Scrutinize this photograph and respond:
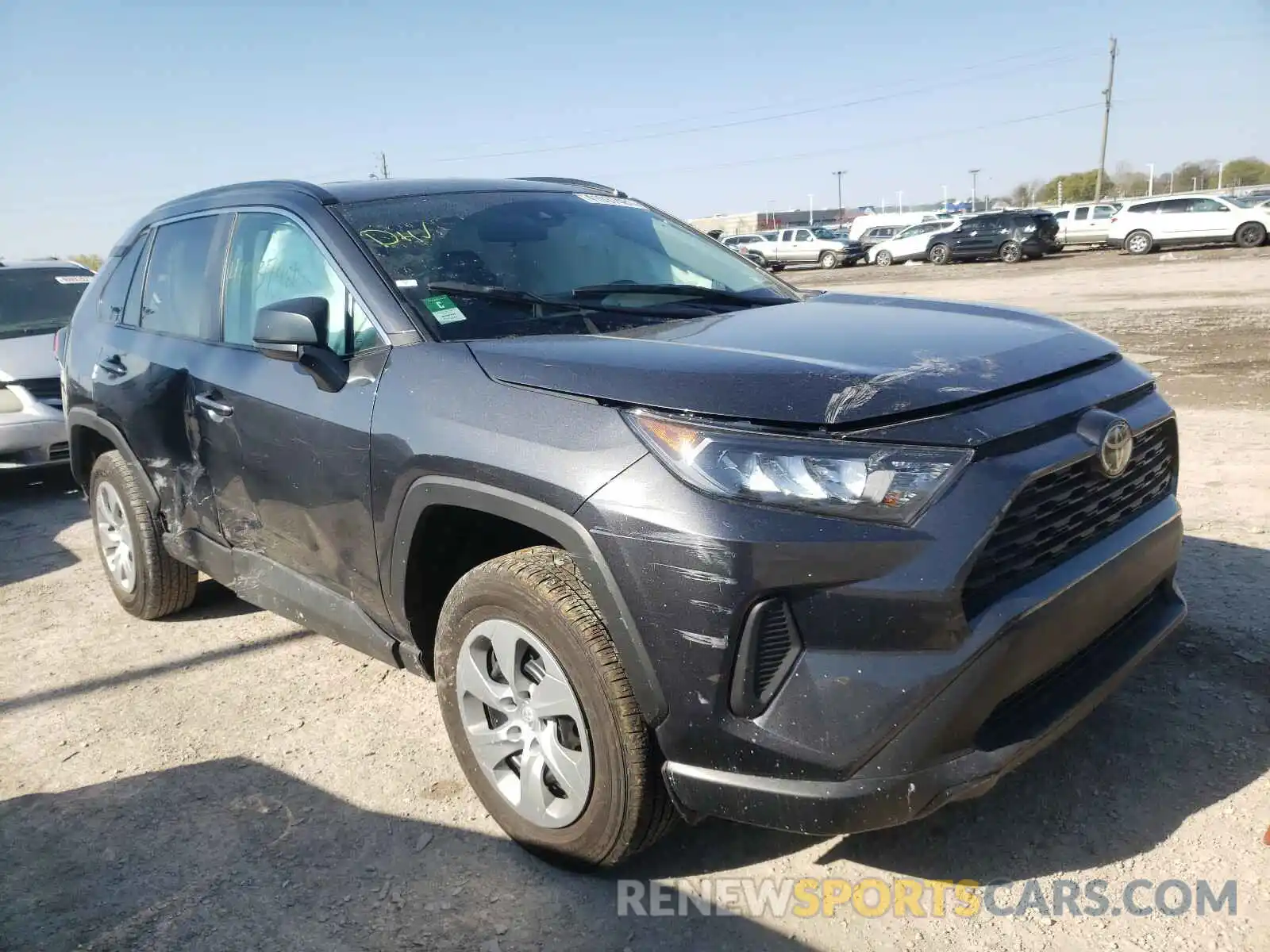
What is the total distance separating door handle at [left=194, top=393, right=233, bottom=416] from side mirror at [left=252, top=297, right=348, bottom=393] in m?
0.56

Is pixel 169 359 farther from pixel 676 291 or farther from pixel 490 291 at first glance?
pixel 676 291

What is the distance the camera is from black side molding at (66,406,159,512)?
13.8ft

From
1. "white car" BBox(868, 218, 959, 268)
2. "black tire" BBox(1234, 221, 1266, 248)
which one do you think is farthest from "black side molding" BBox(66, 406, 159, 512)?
"white car" BBox(868, 218, 959, 268)

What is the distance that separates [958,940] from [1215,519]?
11.0ft

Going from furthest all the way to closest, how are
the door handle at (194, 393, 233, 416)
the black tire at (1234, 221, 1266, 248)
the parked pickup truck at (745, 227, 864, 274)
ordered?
the parked pickup truck at (745, 227, 864, 274) → the black tire at (1234, 221, 1266, 248) → the door handle at (194, 393, 233, 416)

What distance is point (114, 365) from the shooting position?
434 centimetres

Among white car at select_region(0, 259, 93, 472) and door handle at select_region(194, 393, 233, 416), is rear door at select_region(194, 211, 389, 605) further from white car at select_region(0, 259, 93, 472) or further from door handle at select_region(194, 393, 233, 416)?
white car at select_region(0, 259, 93, 472)

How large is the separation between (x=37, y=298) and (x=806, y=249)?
3341cm

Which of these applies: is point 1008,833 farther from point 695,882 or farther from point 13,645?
point 13,645

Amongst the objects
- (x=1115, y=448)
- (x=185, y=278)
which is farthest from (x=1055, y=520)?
(x=185, y=278)

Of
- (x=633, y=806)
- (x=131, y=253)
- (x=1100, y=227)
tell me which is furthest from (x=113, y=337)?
(x=1100, y=227)

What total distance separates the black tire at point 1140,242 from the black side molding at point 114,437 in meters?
30.2

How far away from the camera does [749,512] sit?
204cm

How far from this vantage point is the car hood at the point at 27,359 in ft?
23.9
